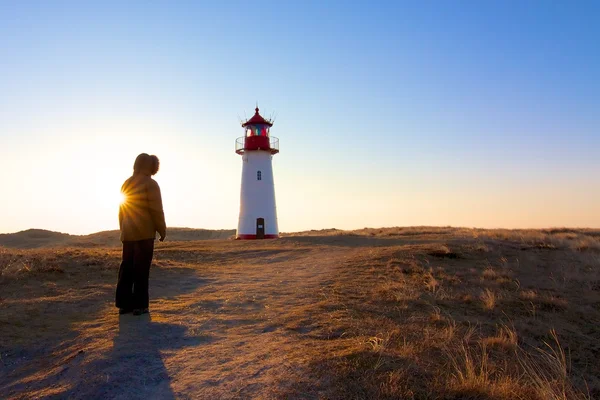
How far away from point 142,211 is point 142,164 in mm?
799

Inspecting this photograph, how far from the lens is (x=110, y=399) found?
4.49 meters

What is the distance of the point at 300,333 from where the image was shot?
6.28 metres

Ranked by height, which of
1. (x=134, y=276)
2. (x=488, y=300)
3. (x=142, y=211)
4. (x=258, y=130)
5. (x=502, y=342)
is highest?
(x=258, y=130)

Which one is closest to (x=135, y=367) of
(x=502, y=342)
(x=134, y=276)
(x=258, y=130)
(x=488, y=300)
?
(x=134, y=276)

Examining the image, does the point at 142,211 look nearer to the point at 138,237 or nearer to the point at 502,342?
the point at 138,237

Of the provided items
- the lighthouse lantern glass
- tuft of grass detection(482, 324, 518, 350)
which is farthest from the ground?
the lighthouse lantern glass

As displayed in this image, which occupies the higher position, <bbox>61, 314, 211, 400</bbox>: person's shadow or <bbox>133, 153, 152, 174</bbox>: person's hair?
<bbox>133, 153, 152, 174</bbox>: person's hair

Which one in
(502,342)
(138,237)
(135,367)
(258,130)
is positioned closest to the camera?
(135,367)

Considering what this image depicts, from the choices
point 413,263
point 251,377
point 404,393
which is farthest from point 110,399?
point 413,263

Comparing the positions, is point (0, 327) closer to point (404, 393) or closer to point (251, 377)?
point (251, 377)

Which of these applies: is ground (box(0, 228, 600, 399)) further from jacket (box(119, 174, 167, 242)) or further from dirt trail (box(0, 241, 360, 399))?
jacket (box(119, 174, 167, 242))

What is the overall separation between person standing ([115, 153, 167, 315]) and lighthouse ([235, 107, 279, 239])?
24108 millimetres

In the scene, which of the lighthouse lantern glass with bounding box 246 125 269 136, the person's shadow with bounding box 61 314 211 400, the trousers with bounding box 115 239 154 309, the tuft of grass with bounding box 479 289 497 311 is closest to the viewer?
the person's shadow with bounding box 61 314 211 400

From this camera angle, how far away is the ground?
468cm
